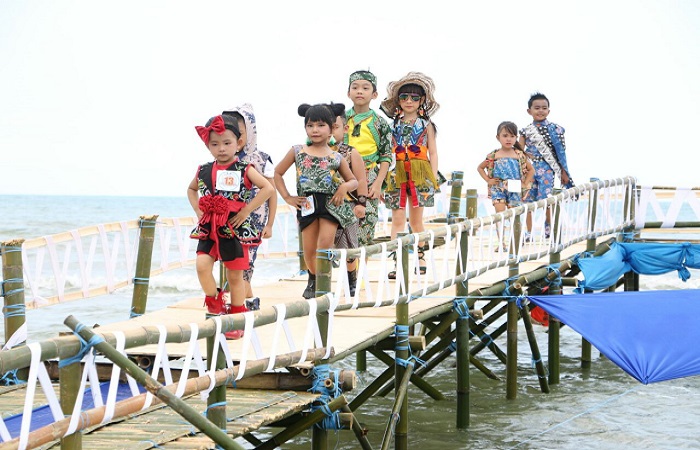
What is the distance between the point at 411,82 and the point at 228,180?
334 centimetres

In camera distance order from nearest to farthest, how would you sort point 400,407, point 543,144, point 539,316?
1. point 400,407
2. point 539,316
3. point 543,144

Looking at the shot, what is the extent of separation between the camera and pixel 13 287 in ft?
23.5

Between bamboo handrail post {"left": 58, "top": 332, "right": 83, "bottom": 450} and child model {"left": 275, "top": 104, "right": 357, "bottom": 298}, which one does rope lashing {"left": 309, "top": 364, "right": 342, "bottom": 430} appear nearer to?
child model {"left": 275, "top": 104, "right": 357, "bottom": 298}

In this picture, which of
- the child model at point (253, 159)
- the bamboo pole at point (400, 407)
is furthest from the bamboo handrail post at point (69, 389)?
the child model at point (253, 159)

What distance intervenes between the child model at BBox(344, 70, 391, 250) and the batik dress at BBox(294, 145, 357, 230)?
92cm

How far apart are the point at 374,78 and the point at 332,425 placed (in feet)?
12.3

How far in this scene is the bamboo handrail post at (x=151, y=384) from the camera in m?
4.08

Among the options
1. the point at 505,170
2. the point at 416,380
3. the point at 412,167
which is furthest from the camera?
the point at 505,170

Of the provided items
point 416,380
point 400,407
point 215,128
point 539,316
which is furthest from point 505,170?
point 215,128

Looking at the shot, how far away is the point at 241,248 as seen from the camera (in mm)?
7160

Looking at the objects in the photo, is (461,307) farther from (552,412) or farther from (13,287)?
(13,287)

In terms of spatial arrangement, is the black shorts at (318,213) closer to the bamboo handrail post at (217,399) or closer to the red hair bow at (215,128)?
the red hair bow at (215,128)

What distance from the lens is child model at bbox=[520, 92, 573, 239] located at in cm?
1269

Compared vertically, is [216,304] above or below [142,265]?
below
